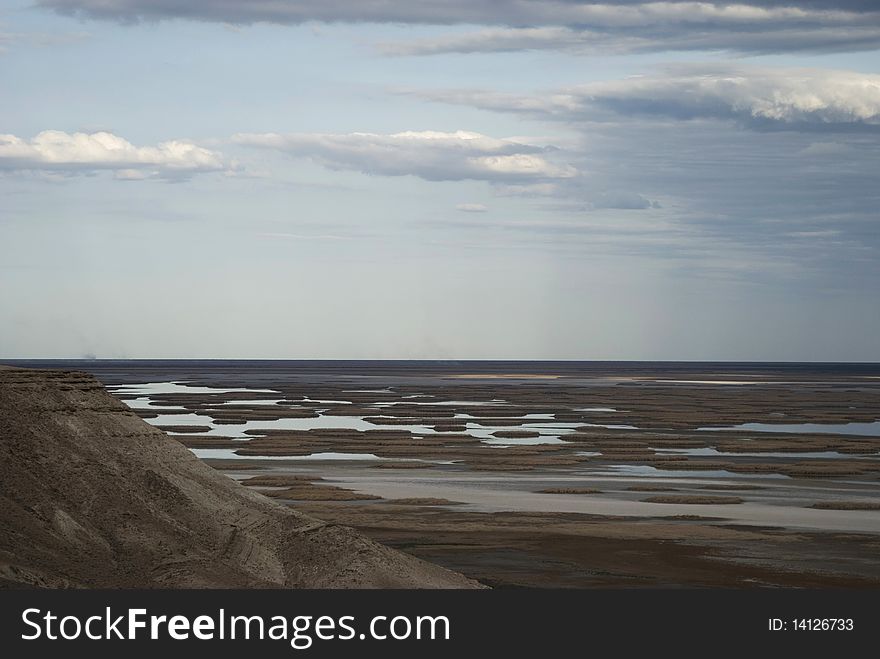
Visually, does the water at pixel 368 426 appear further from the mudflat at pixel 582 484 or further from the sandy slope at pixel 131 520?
the sandy slope at pixel 131 520

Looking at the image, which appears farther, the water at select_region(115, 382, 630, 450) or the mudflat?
the water at select_region(115, 382, 630, 450)

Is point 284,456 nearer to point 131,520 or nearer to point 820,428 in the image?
point 131,520

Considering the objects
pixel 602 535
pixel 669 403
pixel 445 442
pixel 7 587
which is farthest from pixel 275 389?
pixel 7 587

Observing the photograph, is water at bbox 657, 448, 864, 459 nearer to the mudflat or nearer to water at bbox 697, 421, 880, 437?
the mudflat

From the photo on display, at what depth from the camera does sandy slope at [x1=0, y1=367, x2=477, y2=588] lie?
22.3 meters

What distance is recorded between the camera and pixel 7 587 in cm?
2016

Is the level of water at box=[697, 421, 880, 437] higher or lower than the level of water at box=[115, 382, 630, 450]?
lower

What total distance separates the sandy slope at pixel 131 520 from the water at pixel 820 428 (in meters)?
53.1

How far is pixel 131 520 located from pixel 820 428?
59897 millimetres

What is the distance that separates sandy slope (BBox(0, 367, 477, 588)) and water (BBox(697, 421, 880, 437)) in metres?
53.1

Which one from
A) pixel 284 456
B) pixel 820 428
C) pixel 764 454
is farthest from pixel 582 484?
pixel 820 428

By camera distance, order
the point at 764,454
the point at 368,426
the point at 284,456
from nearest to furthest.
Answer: the point at 284,456 → the point at 764,454 → the point at 368,426

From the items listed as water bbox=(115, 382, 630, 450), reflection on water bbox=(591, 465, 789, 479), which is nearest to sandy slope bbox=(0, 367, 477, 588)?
reflection on water bbox=(591, 465, 789, 479)

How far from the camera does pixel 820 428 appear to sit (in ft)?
252
